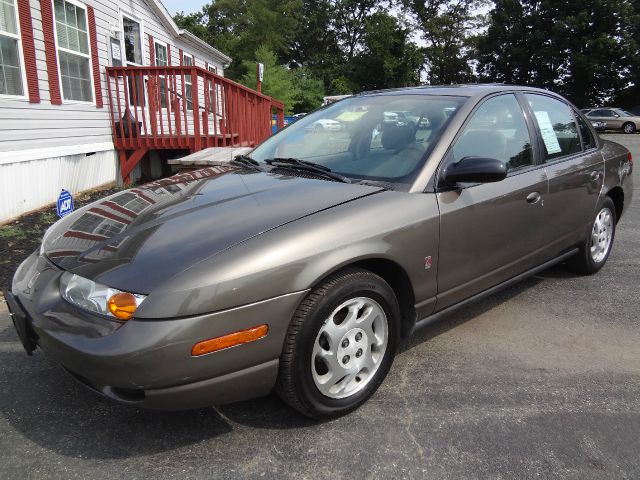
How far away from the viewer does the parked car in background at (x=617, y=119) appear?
27.5 meters

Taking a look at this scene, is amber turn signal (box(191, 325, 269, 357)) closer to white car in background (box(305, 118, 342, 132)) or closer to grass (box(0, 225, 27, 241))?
white car in background (box(305, 118, 342, 132))

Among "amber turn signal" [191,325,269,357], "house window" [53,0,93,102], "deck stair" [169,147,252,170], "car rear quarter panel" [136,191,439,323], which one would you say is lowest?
"amber turn signal" [191,325,269,357]

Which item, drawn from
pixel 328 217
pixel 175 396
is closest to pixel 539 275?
pixel 328 217

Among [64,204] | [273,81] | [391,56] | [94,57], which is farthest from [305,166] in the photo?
[391,56]

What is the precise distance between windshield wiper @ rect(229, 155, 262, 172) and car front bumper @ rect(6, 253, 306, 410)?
1375mm

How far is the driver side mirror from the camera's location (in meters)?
2.61

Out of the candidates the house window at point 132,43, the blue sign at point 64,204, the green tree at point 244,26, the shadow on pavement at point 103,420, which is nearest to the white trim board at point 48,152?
the house window at point 132,43

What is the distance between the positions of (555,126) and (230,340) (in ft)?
9.92

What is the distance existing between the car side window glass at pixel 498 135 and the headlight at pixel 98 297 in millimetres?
1844

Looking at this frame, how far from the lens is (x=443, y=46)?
4953cm

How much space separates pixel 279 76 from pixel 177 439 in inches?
1392

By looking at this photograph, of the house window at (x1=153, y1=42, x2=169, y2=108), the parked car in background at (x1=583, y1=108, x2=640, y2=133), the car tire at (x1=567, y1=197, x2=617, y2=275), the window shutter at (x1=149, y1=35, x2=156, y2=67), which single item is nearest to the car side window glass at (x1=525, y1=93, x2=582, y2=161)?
the car tire at (x1=567, y1=197, x2=617, y2=275)

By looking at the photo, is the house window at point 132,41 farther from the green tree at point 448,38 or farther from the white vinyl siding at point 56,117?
the green tree at point 448,38

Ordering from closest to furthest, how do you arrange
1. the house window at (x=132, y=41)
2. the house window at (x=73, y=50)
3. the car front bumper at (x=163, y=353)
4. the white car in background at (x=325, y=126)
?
the car front bumper at (x=163, y=353), the white car in background at (x=325, y=126), the house window at (x=73, y=50), the house window at (x=132, y=41)
